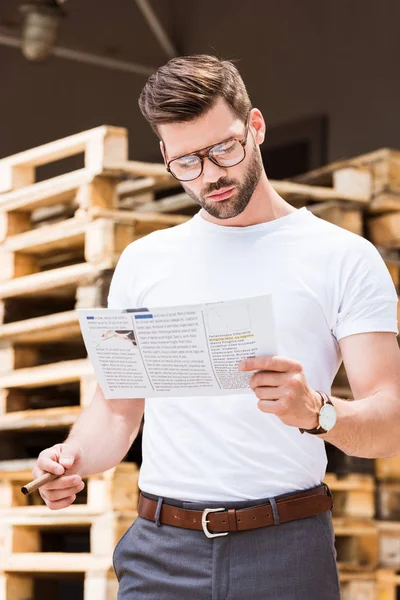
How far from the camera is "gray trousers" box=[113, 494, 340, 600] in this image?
2.49m

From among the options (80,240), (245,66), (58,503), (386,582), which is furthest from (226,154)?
(245,66)

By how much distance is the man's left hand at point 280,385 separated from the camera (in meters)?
2.16

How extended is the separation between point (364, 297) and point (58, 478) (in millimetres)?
820

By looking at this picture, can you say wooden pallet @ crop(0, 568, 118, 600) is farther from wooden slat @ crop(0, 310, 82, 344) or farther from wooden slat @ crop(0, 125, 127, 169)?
wooden slat @ crop(0, 125, 127, 169)

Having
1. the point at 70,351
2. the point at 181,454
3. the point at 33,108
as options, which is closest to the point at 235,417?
the point at 181,454

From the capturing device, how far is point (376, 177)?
4750mm

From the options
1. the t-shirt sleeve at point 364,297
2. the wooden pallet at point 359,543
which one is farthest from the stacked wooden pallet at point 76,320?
the t-shirt sleeve at point 364,297

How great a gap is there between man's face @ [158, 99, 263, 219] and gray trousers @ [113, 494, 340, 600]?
697 mm

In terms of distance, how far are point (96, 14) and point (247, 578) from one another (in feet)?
24.0

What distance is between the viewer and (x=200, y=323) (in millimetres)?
2223

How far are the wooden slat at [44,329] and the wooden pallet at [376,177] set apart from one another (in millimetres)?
1244

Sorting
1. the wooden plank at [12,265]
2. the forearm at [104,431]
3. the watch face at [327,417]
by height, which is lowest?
the forearm at [104,431]

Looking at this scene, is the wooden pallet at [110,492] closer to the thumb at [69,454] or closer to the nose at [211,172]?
the thumb at [69,454]

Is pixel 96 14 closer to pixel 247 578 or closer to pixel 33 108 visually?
pixel 33 108
